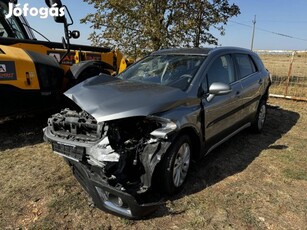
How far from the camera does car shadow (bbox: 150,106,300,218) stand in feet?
13.0

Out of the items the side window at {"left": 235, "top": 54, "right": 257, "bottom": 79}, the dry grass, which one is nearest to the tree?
the dry grass

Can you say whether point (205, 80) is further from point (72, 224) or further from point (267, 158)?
point (72, 224)

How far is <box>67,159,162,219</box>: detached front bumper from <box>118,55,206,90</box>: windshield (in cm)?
152

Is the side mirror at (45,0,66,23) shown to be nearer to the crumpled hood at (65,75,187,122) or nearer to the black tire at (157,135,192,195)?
the crumpled hood at (65,75,187,122)

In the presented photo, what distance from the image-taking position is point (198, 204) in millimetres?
3545

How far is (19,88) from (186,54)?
2663 mm

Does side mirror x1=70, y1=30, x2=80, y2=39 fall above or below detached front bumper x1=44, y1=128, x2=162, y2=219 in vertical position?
above

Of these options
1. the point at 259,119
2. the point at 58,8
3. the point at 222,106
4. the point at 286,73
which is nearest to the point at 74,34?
the point at 58,8

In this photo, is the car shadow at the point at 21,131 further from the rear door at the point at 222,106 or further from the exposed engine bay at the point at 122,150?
the rear door at the point at 222,106

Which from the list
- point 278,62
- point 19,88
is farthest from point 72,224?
point 278,62

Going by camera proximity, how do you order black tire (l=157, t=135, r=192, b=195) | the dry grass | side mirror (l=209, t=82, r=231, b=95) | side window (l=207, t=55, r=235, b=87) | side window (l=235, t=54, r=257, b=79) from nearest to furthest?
1. black tire (l=157, t=135, r=192, b=195)
2. side mirror (l=209, t=82, r=231, b=95)
3. side window (l=207, t=55, r=235, b=87)
4. side window (l=235, t=54, r=257, b=79)
5. the dry grass

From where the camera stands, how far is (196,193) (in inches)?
149

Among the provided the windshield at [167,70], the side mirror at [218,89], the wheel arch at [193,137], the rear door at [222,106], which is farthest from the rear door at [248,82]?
the wheel arch at [193,137]

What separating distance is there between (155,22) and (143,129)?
8.65 meters
